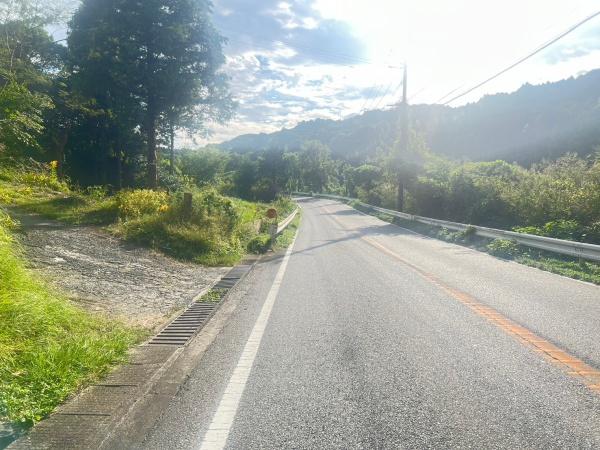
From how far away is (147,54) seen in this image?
24609 millimetres

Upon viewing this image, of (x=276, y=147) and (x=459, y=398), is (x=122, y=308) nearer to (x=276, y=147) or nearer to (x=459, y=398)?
(x=459, y=398)

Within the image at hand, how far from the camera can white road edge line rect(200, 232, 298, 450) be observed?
311cm

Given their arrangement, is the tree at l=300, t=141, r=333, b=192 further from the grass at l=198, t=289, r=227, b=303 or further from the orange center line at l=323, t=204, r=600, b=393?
the orange center line at l=323, t=204, r=600, b=393

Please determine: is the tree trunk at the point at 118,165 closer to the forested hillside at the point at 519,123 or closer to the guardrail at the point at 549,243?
the guardrail at the point at 549,243

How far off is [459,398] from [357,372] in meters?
0.99

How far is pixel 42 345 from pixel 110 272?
158 inches

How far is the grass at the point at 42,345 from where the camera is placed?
3.46m

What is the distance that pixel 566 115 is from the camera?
8788 centimetres

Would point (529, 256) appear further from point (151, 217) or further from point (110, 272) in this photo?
point (110, 272)

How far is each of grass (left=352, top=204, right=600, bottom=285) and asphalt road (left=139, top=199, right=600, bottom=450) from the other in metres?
2.24

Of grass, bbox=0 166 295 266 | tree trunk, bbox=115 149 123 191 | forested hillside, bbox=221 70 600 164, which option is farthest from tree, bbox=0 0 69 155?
forested hillside, bbox=221 70 600 164

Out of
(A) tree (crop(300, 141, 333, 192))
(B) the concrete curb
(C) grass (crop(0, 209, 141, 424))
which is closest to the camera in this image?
(B) the concrete curb

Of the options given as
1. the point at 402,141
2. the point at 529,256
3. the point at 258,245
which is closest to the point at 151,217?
the point at 258,245

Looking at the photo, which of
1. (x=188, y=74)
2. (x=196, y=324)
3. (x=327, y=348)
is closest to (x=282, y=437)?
(x=327, y=348)
